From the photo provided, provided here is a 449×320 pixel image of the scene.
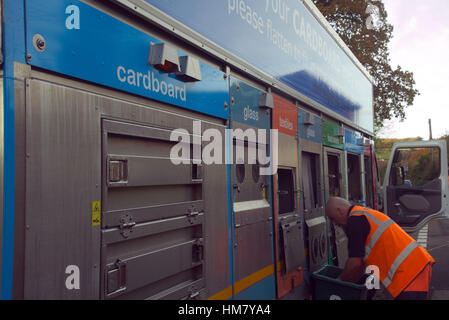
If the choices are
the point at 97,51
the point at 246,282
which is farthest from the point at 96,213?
the point at 246,282

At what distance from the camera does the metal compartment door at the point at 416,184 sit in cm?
801

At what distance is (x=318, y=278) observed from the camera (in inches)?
172

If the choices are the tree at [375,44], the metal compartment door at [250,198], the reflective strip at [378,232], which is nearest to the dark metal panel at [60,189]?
the metal compartment door at [250,198]

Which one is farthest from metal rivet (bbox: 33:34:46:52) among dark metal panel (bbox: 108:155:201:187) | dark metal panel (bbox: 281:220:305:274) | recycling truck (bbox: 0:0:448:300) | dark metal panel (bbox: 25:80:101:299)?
dark metal panel (bbox: 281:220:305:274)

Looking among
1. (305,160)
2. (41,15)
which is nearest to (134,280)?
(41,15)

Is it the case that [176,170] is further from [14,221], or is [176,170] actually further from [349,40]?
[349,40]

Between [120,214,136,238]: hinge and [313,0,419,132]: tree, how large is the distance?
685 inches

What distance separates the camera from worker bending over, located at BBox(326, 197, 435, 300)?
344 cm

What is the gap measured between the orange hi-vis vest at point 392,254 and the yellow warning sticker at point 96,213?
2.52 metres

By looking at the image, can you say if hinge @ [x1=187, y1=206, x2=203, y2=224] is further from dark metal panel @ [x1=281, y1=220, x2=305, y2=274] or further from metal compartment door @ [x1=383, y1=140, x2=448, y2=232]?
metal compartment door @ [x1=383, y1=140, x2=448, y2=232]

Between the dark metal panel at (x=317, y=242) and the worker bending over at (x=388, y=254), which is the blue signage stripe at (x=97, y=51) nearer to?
the worker bending over at (x=388, y=254)

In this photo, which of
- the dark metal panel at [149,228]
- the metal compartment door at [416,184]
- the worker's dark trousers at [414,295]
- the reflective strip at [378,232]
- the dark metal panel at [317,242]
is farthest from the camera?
the metal compartment door at [416,184]

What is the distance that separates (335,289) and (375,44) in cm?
1700

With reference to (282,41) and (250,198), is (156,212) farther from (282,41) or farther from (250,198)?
(282,41)
